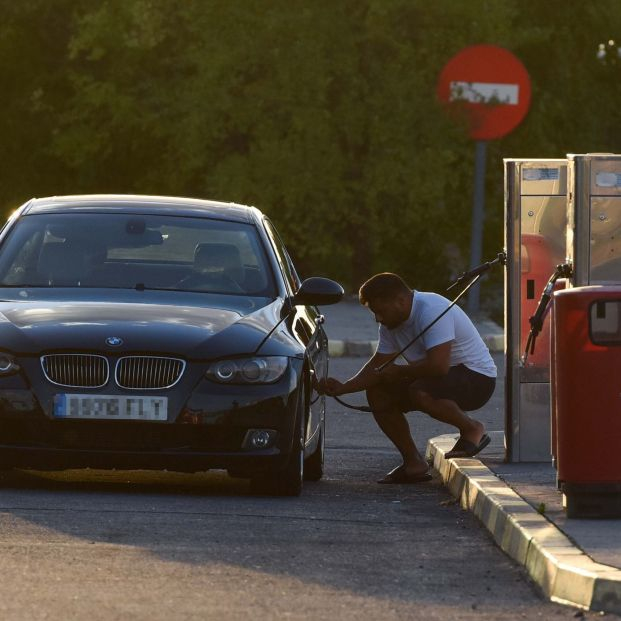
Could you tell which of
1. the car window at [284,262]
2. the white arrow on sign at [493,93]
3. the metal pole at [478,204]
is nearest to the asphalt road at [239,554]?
the car window at [284,262]

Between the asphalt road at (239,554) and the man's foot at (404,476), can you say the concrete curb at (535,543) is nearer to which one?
the asphalt road at (239,554)

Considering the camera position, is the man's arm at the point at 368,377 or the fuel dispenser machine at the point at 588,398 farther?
the man's arm at the point at 368,377

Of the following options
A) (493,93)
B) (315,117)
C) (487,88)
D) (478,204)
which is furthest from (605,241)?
(315,117)

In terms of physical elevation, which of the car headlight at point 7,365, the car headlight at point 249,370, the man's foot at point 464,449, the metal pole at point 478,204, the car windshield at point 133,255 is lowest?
the metal pole at point 478,204

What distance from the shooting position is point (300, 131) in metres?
30.8

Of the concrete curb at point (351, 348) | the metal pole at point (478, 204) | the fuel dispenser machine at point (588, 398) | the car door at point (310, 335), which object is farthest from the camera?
the metal pole at point (478, 204)

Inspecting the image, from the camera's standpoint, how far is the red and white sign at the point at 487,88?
89.6 ft

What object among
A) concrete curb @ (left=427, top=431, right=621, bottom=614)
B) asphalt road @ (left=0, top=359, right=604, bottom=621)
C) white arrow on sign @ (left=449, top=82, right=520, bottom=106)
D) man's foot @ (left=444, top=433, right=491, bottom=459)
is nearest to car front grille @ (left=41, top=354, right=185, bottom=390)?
asphalt road @ (left=0, top=359, right=604, bottom=621)

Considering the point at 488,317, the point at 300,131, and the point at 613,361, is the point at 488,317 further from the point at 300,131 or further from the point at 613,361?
the point at 613,361

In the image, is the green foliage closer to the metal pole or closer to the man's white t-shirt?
the metal pole

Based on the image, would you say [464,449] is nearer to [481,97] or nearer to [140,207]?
[140,207]

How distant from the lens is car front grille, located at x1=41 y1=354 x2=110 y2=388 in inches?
409

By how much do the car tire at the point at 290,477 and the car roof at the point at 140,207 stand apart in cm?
Result: 179

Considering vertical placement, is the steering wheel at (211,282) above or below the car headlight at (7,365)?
above
